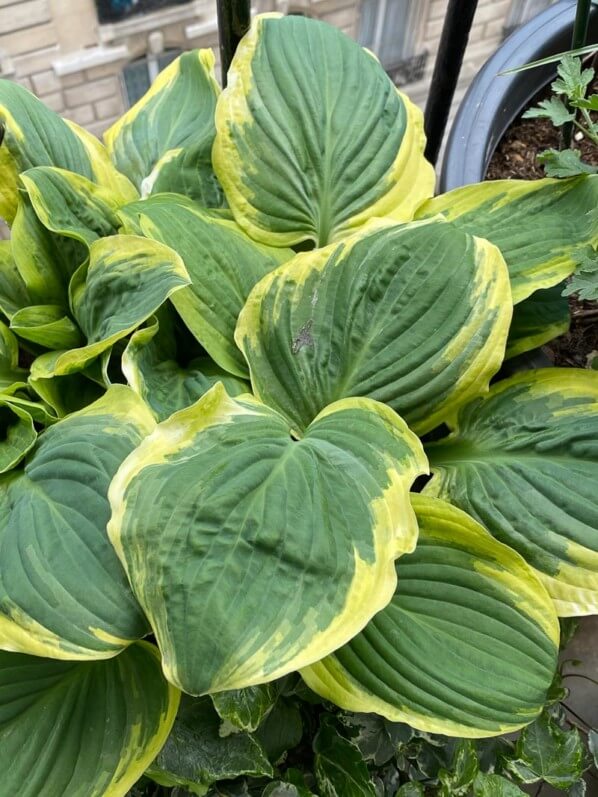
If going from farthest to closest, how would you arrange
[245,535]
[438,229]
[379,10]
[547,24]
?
[379,10] → [547,24] → [438,229] → [245,535]

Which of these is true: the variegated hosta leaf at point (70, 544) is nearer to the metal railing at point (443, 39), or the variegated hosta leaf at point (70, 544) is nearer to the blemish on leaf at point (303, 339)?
the blemish on leaf at point (303, 339)

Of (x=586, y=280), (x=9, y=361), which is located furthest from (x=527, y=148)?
(x=9, y=361)

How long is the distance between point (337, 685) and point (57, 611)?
0.70 feet

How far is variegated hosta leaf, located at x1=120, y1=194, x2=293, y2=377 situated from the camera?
64 cm

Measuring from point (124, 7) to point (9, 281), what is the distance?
1.10m

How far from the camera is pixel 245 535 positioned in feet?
1.52

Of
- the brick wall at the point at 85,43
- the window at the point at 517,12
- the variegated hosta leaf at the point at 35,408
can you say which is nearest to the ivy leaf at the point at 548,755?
the variegated hosta leaf at the point at 35,408

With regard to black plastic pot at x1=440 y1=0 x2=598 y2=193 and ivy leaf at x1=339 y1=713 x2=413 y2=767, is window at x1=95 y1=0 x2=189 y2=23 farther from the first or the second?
ivy leaf at x1=339 y1=713 x2=413 y2=767

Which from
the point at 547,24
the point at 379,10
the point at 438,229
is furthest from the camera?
the point at 379,10

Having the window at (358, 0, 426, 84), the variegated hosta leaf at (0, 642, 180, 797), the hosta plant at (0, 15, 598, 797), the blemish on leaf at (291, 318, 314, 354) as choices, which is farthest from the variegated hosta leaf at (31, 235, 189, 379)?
the window at (358, 0, 426, 84)

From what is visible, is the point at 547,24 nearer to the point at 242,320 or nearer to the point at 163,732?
the point at 242,320

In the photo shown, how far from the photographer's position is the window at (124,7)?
5.15ft

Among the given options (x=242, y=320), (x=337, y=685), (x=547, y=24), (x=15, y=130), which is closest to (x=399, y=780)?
(x=337, y=685)

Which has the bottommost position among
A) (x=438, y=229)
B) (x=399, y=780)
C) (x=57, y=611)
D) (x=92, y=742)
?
(x=399, y=780)
